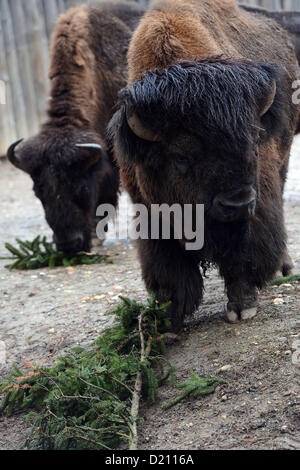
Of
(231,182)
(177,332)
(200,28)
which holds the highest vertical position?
(200,28)

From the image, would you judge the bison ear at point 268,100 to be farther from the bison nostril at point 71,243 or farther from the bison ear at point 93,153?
the bison nostril at point 71,243

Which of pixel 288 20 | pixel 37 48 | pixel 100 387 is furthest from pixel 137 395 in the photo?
pixel 37 48

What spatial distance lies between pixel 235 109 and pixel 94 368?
1.60m

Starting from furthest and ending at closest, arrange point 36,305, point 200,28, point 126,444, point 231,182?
point 36,305, point 200,28, point 231,182, point 126,444

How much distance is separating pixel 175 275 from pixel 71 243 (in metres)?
2.81

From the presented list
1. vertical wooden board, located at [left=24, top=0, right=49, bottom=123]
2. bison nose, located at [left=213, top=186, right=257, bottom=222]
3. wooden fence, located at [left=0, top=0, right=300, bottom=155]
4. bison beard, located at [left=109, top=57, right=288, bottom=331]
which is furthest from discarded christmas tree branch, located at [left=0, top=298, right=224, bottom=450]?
wooden fence, located at [left=0, top=0, right=300, bottom=155]

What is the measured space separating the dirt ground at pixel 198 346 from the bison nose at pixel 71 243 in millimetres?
340

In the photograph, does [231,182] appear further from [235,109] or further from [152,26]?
[152,26]

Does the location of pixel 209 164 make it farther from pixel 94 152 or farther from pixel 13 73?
pixel 13 73

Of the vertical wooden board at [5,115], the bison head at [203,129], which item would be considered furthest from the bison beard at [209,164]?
the vertical wooden board at [5,115]

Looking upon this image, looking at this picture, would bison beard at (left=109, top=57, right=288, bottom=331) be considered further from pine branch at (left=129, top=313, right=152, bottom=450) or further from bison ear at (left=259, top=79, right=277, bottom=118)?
pine branch at (left=129, top=313, right=152, bottom=450)

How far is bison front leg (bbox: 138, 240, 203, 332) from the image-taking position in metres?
4.02

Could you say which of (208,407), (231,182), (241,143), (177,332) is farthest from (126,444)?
(241,143)

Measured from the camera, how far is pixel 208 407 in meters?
3.26
